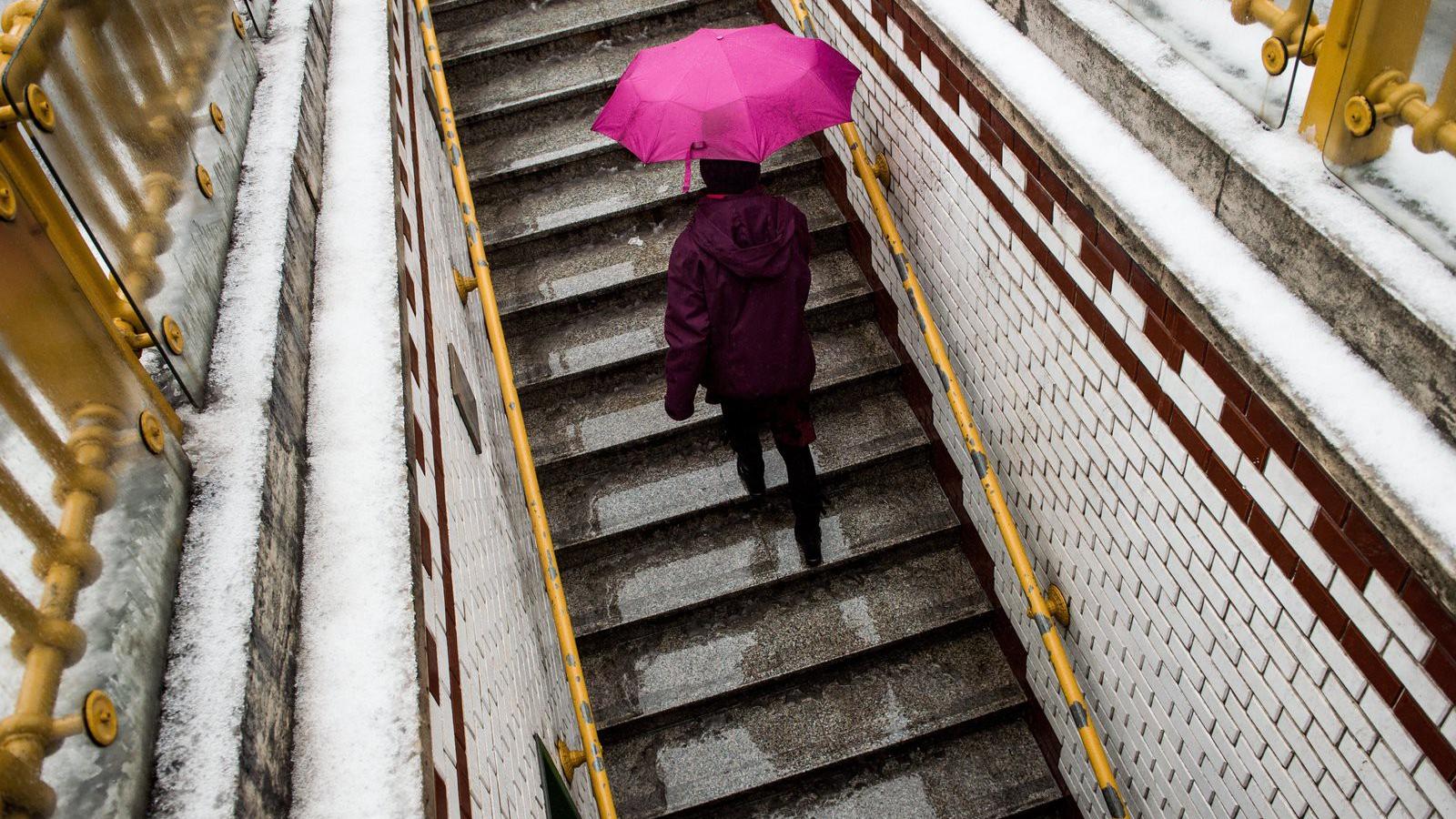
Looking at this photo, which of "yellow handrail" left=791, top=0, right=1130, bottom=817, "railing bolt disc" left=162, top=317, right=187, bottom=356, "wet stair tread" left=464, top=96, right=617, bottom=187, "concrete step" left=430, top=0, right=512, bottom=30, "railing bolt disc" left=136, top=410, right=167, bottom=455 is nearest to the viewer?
"railing bolt disc" left=136, top=410, right=167, bottom=455

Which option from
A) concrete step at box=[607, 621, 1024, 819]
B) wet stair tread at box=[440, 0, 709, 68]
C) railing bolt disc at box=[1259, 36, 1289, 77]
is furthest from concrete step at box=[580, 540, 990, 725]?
wet stair tread at box=[440, 0, 709, 68]

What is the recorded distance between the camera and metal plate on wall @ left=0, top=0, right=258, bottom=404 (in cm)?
217

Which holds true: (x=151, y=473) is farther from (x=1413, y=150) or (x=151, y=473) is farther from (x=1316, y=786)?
(x=1316, y=786)

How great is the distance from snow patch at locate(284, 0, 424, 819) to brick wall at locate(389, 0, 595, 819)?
0.20 feet

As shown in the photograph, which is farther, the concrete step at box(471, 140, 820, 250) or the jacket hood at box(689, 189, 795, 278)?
the concrete step at box(471, 140, 820, 250)

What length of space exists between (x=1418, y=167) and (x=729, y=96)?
230 centimetres

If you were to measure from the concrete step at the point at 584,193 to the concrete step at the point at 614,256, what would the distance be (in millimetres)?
77

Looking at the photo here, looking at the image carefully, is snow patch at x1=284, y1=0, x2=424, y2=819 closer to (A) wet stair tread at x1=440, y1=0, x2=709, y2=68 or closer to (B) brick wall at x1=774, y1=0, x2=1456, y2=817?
(B) brick wall at x1=774, y1=0, x2=1456, y2=817

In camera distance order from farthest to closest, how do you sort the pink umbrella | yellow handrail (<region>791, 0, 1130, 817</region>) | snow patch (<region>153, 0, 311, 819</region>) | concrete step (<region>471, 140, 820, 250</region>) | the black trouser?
concrete step (<region>471, 140, 820, 250</region>) < the black trouser < the pink umbrella < yellow handrail (<region>791, 0, 1130, 817</region>) < snow patch (<region>153, 0, 311, 819</region>)

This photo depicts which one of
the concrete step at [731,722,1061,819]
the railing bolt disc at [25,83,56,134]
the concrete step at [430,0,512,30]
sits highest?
the railing bolt disc at [25,83,56,134]

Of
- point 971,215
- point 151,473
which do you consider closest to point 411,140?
point 971,215

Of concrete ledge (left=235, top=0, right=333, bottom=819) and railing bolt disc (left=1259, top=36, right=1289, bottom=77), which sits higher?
railing bolt disc (left=1259, top=36, right=1289, bottom=77)

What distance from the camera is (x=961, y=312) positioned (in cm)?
412

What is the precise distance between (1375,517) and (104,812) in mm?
2183
